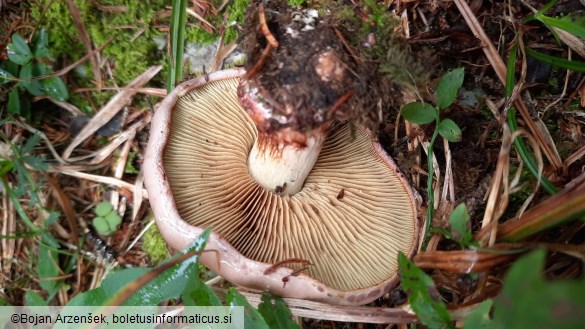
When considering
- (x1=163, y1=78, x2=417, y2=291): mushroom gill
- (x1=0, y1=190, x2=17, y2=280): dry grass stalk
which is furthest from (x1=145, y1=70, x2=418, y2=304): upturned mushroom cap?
(x1=0, y1=190, x2=17, y2=280): dry grass stalk

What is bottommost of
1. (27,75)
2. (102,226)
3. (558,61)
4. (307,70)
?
(102,226)

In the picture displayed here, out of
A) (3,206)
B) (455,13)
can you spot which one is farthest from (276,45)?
(3,206)

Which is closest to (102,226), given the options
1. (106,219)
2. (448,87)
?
(106,219)

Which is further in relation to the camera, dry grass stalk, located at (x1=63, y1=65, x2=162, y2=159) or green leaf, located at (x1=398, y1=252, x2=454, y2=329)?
dry grass stalk, located at (x1=63, y1=65, x2=162, y2=159)

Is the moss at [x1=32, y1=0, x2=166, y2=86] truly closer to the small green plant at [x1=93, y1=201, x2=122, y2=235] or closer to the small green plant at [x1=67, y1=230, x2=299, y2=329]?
the small green plant at [x1=93, y1=201, x2=122, y2=235]

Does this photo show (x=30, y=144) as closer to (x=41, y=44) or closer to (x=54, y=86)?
(x=54, y=86)

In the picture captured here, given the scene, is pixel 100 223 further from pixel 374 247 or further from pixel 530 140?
pixel 530 140
